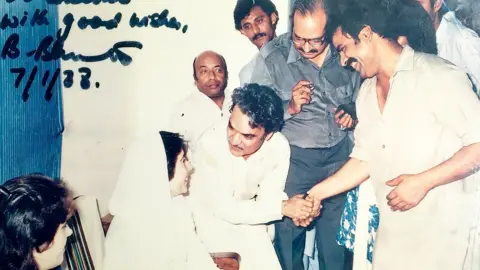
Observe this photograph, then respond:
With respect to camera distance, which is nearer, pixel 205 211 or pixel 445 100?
pixel 445 100

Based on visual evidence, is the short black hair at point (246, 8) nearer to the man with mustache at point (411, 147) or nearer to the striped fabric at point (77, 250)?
the man with mustache at point (411, 147)

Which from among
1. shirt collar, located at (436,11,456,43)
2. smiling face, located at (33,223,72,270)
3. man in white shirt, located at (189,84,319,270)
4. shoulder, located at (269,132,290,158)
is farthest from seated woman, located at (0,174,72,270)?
shirt collar, located at (436,11,456,43)

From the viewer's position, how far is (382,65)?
1.44 m

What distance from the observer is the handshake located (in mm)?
1481

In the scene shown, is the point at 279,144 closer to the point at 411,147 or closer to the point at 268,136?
the point at 268,136

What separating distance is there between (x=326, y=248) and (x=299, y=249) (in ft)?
0.25

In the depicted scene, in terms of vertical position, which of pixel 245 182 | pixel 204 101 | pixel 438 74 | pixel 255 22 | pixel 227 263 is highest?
pixel 255 22

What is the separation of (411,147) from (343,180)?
20cm

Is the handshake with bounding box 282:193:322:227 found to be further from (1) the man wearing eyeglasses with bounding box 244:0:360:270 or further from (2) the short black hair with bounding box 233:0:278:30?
(2) the short black hair with bounding box 233:0:278:30

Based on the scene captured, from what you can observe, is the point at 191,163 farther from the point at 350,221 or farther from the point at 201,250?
the point at 350,221

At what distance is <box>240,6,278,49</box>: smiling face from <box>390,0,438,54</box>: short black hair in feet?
1.05

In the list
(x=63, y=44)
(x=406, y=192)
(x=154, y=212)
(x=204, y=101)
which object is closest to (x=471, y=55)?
(x=406, y=192)

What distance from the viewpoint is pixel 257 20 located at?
4.78 ft

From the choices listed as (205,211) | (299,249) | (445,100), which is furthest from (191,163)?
(445,100)
